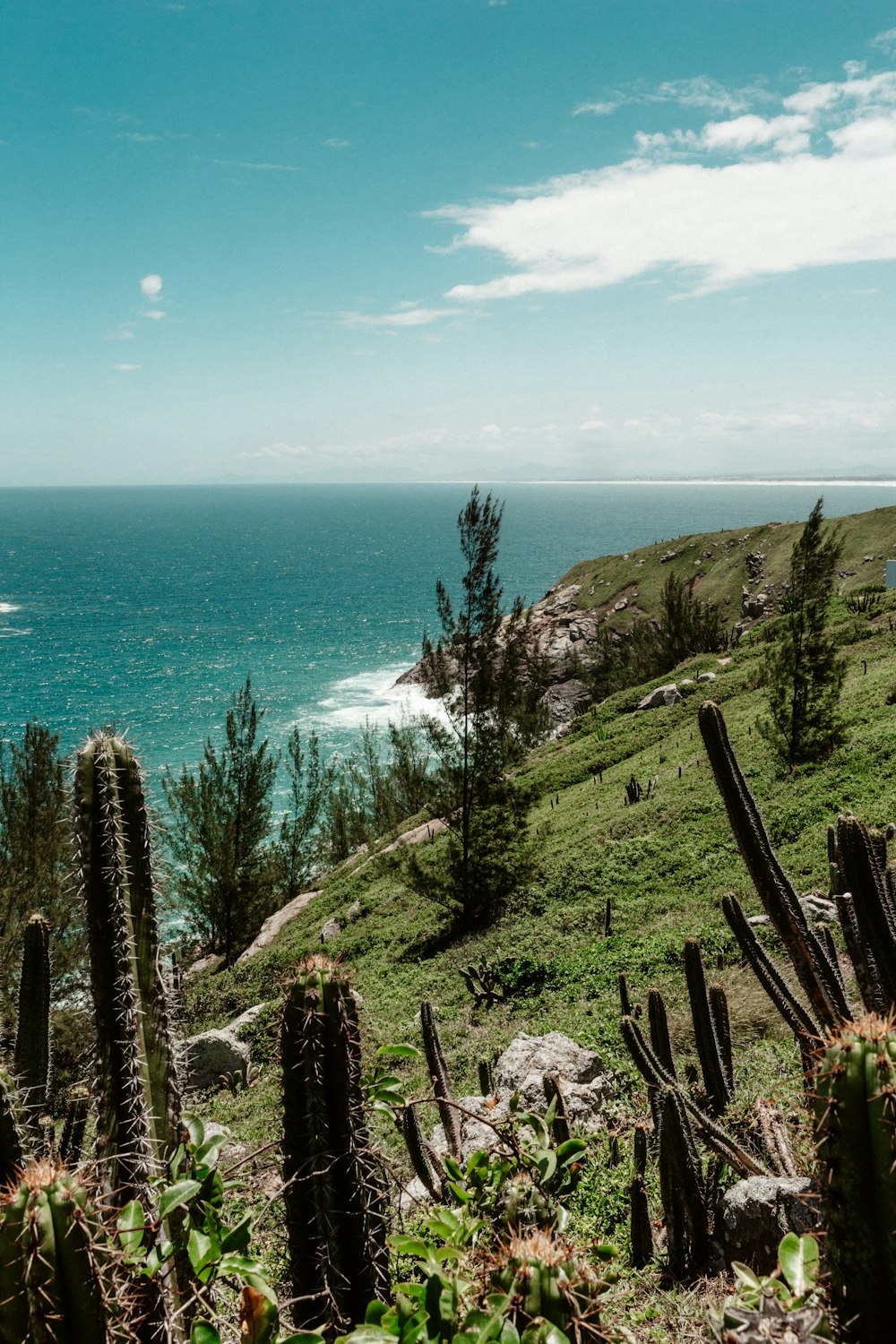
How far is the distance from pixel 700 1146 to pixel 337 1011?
6241mm

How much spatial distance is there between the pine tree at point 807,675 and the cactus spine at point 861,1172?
1927cm

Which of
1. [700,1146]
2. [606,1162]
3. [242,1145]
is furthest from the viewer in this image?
[242,1145]

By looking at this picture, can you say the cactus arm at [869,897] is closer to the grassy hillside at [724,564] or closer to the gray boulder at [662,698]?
the gray boulder at [662,698]

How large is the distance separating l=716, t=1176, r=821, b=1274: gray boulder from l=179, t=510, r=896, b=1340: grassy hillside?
43cm

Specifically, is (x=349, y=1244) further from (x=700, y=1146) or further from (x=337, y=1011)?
(x=700, y=1146)

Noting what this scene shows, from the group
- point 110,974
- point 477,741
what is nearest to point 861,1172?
point 110,974

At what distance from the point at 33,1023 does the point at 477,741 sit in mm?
15244

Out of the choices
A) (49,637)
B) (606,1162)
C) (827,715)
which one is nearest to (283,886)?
(827,715)

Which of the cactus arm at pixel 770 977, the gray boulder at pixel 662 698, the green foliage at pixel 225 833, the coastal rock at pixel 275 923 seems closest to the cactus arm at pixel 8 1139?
the cactus arm at pixel 770 977

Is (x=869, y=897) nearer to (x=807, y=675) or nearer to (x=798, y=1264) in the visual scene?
(x=798, y=1264)

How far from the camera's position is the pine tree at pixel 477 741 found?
58.8ft

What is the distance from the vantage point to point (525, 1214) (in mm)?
2189

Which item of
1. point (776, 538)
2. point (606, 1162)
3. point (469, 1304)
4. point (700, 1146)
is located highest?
point (776, 538)

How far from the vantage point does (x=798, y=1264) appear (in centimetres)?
156
